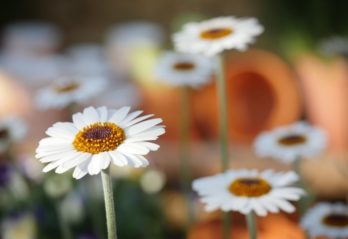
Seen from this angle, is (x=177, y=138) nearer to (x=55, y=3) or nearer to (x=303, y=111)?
(x=303, y=111)

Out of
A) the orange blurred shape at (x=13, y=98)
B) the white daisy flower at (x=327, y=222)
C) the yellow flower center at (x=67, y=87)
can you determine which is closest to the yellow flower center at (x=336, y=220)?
the white daisy flower at (x=327, y=222)

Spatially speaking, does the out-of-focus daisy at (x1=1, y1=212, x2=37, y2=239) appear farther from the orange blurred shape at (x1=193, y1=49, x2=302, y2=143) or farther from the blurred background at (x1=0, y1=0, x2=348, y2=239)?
the orange blurred shape at (x1=193, y1=49, x2=302, y2=143)

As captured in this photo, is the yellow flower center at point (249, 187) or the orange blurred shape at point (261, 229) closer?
the yellow flower center at point (249, 187)

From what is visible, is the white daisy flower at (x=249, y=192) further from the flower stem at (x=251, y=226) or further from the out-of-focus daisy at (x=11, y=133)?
the out-of-focus daisy at (x=11, y=133)

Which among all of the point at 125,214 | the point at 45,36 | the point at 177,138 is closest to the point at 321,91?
the point at 177,138

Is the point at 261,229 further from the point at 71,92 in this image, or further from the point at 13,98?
the point at 13,98

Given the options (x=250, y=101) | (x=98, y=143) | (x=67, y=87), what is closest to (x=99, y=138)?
(x=98, y=143)
